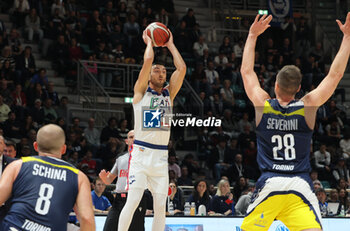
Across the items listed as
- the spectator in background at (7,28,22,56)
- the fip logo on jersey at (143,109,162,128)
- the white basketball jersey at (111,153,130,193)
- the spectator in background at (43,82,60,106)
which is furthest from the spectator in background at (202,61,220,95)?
the fip logo on jersey at (143,109,162,128)

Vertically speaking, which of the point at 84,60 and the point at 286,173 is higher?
the point at 84,60

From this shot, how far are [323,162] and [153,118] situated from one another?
34.6ft

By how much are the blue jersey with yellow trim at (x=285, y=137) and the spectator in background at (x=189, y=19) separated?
1568cm

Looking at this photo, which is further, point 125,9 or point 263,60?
point 263,60

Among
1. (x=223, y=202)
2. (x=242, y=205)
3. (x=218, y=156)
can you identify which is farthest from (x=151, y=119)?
(x=218, y=156)

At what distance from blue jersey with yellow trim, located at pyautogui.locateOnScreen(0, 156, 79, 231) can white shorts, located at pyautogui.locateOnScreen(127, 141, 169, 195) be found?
2895 mm

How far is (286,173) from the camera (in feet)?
19.4

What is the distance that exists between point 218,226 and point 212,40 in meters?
12.5

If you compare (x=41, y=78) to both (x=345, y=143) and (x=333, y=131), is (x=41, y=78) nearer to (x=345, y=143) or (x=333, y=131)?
(x=333, y=131)

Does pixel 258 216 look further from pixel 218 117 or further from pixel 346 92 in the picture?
pixel 346 92

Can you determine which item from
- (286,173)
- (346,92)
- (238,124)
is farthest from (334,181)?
(286,173)

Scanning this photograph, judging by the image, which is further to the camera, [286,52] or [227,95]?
[286,52]

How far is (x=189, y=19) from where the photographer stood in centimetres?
2152

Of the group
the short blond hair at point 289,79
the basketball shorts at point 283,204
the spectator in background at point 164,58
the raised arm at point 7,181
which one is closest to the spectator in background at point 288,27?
the spectator in background at point 164,58
